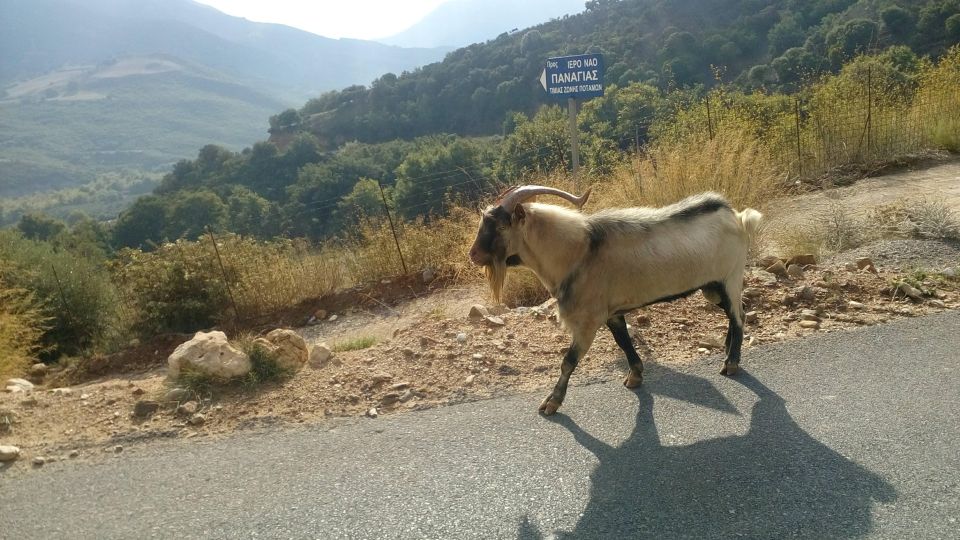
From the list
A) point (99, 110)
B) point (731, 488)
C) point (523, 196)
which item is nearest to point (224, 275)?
point (523, 196)

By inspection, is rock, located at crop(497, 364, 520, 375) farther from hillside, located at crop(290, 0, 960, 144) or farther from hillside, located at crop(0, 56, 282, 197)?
hillside, located at crop(0, 56, 282, 197)

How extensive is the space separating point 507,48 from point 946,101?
49.7m

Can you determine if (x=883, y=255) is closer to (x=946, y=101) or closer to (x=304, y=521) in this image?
(x=304, y=521)

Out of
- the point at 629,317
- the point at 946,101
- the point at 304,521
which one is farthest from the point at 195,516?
the point at 946,101

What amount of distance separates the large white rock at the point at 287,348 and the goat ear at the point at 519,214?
261 centimetres

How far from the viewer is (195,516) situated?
3562 millimetres

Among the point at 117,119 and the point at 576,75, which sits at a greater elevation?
the point at 117,119

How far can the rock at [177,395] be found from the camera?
16.9 feet

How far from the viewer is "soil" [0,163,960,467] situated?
15.8ft

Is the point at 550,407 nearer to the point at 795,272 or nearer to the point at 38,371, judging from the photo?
the point at 795,272

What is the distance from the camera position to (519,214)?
443 centimetres

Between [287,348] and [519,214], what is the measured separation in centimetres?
274

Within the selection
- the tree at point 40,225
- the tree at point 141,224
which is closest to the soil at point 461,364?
the tree at point 141,224

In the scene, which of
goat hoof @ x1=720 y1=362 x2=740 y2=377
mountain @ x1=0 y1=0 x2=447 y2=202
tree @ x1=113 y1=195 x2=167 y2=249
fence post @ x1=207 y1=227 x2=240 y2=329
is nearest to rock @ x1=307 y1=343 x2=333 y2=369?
goat hoof @ x1=720 y1=362 x2=740 y2=377
